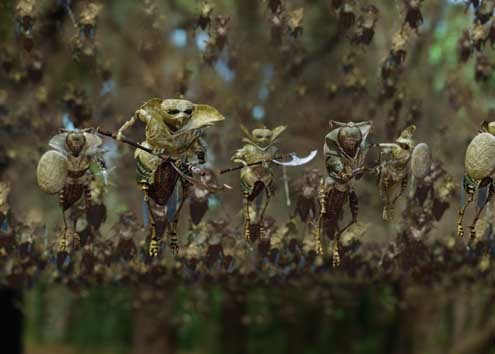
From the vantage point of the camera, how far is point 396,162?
18.4ft

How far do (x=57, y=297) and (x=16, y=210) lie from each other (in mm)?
12879

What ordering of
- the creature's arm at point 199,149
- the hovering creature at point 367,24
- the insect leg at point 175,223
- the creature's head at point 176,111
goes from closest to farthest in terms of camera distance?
the creature's head at point 176,111, the creature's arm at point 199,149, the insect leg at point 175,223, the hovering creature at point 367,24

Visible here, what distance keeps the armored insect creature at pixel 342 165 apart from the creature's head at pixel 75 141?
142 centimetres

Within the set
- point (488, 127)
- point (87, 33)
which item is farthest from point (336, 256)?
point (87, 33)

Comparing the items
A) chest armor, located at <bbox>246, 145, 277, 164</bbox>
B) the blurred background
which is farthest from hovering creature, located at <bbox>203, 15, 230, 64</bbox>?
chest armor, located at <bbox>246, 145, 277, 164</bbox>

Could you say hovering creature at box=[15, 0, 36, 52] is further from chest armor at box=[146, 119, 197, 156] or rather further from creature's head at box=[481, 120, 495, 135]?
creature's head at box=[481, 120, 495, 135]

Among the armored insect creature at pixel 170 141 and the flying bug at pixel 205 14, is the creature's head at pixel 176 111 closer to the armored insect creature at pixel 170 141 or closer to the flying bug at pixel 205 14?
the armored insect creature at pixel 170 141

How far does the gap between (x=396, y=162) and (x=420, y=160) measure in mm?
176

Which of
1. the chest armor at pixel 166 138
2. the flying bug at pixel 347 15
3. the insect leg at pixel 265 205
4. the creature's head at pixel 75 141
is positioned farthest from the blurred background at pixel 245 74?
the chest armor at pixel 166 138

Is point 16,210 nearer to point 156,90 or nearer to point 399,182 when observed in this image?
point 156,90

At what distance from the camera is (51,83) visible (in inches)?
Answer: 255

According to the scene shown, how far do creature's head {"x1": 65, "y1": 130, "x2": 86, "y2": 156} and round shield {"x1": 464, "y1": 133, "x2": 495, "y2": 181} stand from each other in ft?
7.45

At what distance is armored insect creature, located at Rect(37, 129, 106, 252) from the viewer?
5.06 m

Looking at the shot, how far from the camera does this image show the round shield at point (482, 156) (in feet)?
16.5
